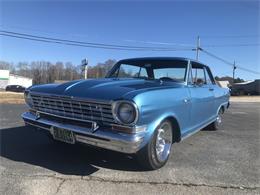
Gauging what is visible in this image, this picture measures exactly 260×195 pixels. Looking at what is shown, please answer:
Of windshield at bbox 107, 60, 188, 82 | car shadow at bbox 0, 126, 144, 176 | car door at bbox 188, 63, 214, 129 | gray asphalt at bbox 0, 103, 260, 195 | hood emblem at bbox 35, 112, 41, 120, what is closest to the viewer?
gray asphalt at bbox 0, 103, 260, 195

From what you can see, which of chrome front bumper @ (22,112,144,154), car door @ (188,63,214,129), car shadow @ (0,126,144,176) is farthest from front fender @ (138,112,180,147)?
car door @ (188,63,214,129)

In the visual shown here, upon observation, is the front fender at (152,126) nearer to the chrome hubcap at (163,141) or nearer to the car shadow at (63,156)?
the chrome hubcap at (163,141)

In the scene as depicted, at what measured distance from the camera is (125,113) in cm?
396

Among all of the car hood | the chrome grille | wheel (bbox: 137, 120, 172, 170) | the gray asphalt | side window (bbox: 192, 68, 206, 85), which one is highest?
side window (bbox: 192, 68, 206, 85)

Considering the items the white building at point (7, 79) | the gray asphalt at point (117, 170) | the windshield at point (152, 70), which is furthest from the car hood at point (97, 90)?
the white building at point (7, 79)

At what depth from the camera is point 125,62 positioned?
21.5 ft

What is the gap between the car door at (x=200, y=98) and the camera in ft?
18.5

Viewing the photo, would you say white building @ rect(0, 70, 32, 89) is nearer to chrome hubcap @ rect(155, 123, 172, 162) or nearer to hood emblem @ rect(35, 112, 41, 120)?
hood emblem @ rect(35, 112, 41, 120)

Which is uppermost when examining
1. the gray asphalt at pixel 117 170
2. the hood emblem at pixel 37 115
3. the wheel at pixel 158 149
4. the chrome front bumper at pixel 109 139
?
the hood emblem at pixel 37 115

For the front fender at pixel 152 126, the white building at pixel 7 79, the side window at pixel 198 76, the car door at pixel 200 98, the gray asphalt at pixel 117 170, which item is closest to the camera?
the gray asphalt at pixel 117 170

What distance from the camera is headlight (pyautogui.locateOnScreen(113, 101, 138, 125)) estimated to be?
3918mm

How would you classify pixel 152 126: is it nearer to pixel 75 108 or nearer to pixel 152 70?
pixel 75 108

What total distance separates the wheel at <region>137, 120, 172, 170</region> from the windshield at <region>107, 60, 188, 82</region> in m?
1.19

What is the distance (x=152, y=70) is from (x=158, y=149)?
1997mm
